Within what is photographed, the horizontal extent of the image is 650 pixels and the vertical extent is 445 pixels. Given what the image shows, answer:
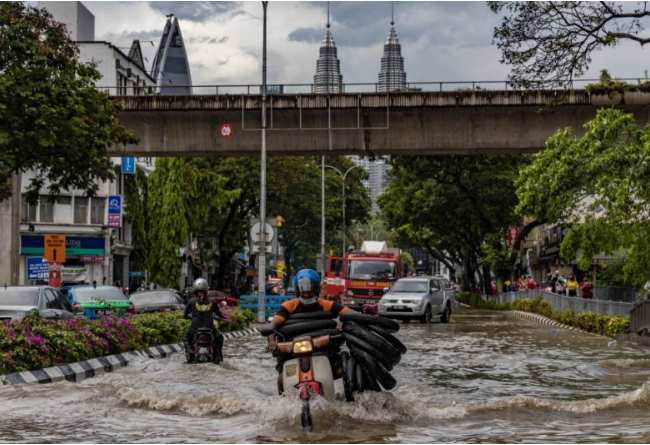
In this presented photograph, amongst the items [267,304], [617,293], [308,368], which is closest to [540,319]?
[617,293]

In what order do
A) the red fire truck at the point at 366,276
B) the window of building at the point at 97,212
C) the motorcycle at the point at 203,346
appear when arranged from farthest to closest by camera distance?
the window of building at the point at 97,212 < the red fire truck at the point at 366,276 < the motorcycle at the point at 203,346

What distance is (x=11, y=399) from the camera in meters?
12.3

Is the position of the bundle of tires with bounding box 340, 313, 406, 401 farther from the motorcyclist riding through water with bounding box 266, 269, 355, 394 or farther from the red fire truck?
the red fire truck

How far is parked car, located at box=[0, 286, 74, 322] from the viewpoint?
1894 cm

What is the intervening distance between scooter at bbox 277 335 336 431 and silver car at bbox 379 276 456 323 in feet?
82.1

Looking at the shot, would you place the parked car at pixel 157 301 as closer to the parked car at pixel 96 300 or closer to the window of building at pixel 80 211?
the parked car at pixel 96 300

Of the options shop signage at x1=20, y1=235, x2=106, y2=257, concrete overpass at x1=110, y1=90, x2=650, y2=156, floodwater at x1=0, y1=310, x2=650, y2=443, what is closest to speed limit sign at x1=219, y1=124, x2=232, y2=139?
concrete overpass at x1=110, y1=90, x2=650, y2=156

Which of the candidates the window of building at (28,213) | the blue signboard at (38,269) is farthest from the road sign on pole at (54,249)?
the window of building at (28,213)

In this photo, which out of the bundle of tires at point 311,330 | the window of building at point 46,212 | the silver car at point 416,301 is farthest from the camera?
the window of building at point 46,212

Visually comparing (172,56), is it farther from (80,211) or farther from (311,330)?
(311,330)

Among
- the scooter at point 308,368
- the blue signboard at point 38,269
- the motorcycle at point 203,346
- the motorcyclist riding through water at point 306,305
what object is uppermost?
the blue signboard at point 38,269

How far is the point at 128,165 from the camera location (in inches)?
2178

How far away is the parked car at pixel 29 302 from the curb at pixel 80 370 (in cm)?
180

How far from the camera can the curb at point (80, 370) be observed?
46.2 ft
